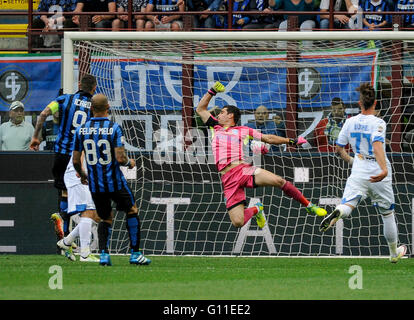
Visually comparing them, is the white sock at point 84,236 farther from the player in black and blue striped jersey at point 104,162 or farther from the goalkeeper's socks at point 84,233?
the player in black and blue striped jersey at point 104,162

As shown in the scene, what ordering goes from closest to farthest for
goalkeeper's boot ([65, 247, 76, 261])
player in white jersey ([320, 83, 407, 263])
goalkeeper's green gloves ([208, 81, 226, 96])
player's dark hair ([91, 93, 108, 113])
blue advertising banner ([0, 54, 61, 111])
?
1. player's dark hair ([91, 93, 108, 113])
2. player in white jersey ([320, 83, 407, 263])
3. goalkeeper's boot ([65, 247, 76, 261])
4. goalkeeper's green gloves ([208, 81, 226, 96])
5. blue advertising banner ([0, 54, 61, 111])

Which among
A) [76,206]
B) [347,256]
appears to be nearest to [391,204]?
[347,256]

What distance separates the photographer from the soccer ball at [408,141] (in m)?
14.1

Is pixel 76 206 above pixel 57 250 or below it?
above

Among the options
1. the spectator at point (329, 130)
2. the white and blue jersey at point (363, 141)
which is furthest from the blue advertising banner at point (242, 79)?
the white and blue jersey at point (363, 141)

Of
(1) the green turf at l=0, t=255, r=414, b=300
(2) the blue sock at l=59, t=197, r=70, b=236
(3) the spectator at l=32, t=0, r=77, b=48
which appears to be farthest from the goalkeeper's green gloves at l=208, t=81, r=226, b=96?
(3) the spectator at l=32, t=0, r=77, b=48

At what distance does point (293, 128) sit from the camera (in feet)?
46.9

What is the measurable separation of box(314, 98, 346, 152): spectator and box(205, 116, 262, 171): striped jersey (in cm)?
211

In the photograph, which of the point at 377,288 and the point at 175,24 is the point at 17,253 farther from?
the point at 377,288

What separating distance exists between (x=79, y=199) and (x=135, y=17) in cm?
519

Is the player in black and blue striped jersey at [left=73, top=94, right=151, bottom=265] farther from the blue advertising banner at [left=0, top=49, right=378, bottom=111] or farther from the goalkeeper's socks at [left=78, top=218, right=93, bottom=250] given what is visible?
the blue advertising banner at [left=0, top=49, right=378, bottom=111]

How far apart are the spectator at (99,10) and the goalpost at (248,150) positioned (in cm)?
212

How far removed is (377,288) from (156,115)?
6.58m

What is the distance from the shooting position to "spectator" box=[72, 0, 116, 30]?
16.4 m
